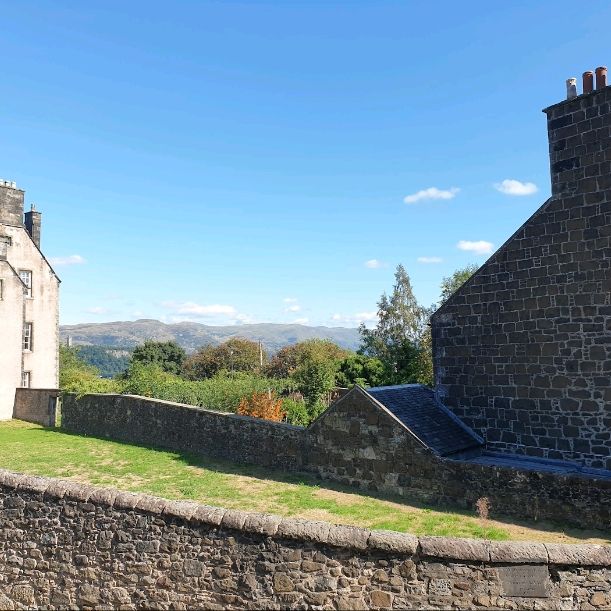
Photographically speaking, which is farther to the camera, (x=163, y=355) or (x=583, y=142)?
(x=163, y=355)

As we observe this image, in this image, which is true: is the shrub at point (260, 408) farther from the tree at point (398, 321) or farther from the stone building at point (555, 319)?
the tree at point (398, 321)

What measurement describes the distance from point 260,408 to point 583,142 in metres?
15.3

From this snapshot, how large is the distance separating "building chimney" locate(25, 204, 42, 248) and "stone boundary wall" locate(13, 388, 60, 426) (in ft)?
35.2

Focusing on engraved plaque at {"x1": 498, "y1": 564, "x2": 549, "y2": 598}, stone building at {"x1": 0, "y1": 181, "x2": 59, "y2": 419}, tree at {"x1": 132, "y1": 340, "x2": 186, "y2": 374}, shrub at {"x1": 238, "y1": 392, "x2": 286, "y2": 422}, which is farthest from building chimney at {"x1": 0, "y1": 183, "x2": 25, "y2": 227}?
tree at {"x1": 132, "y1": 340, "x2": 186, "y2": 374}

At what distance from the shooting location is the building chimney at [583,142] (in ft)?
42.8

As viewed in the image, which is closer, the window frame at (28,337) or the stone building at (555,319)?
the stone building at (555,319)

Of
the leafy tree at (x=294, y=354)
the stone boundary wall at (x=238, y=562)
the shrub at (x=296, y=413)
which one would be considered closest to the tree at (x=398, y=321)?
the leafy tree at (x=294, y=354)

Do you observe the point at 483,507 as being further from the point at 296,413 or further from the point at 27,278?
the point at 27,278

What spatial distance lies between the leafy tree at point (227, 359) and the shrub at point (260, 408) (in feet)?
135

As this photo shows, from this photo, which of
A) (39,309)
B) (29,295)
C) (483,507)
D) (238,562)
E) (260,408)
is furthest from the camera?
(39,309)

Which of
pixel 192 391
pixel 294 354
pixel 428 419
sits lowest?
pixel 428 419

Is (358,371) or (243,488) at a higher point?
(358,371)

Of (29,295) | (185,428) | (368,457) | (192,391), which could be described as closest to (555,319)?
(368,457)

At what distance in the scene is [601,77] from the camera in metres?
13.3
